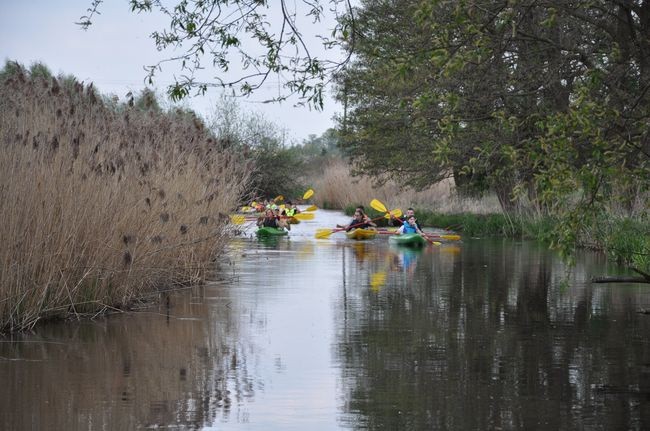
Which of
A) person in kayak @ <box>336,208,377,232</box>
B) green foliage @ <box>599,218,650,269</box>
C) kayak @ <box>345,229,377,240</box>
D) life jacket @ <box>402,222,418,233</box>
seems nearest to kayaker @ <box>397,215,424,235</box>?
life jacket @ <box>402,222,418,233</box>

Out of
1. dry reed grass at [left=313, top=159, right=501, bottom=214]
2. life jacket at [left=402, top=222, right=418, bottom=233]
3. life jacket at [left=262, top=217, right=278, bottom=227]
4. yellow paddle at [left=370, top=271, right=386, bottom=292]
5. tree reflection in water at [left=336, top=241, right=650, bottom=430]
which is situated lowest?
tree reflection in water at [left=336, top=241, right=650, bottom=430]

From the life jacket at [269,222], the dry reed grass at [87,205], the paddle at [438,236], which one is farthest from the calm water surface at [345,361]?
the life jacket at [269,222]

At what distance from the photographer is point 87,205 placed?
12211 millimetres

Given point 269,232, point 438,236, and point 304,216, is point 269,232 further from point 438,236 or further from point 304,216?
point 304,216

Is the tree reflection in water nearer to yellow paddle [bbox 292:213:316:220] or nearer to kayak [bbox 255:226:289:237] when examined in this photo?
kayak [bbox 255:226:289:237]

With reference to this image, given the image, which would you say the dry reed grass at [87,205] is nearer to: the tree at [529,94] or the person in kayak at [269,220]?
the tree at [529,94]

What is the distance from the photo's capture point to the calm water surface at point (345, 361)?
7.78m

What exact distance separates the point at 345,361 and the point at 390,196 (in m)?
40.4

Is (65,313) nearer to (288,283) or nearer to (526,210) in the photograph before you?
(288,283)

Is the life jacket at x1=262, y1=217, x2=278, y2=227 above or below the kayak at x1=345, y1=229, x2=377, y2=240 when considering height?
above

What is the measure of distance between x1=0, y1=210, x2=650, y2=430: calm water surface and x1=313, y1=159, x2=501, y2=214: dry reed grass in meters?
23.9

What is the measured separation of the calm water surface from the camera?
7.78 meters

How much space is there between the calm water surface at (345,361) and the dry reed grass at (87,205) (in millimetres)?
472

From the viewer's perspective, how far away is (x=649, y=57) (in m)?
12.0
